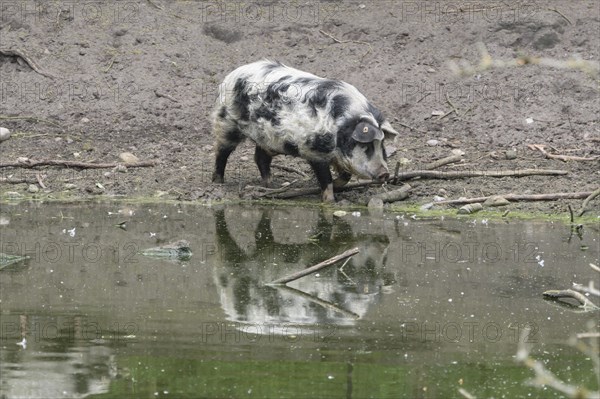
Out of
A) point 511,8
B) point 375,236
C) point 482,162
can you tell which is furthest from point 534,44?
point 375,236

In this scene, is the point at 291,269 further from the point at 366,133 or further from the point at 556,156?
the point at 556,156

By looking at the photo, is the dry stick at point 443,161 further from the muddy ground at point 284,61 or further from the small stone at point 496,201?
the small stone at point 496,201

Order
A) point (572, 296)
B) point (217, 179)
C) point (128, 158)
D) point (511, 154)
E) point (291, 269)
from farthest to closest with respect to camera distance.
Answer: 1. point (128, 158)
2. point (511, 154)
3. point (217, 179)
4. point (291, 269)
5. point (572, 296)

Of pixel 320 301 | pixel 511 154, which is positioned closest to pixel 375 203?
pixel 511 154

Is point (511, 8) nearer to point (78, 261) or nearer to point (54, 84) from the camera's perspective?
point (54, 84)

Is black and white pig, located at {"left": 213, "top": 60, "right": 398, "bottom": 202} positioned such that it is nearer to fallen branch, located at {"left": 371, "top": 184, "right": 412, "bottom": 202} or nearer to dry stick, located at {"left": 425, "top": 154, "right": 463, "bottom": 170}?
fallen branch, located at {"left": 371, "top": 184, "right": 412, "bottom": 202}

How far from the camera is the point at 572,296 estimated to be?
797 cm

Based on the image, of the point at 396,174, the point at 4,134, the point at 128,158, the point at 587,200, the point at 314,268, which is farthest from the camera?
the point at 4,134

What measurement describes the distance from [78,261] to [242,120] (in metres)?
3.45

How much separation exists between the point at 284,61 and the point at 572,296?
26.1 ft

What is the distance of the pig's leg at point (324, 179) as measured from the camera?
1182cm

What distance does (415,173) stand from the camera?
12.3 m

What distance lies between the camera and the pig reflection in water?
7750 millimetres

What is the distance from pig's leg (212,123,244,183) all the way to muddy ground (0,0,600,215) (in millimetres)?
177
